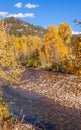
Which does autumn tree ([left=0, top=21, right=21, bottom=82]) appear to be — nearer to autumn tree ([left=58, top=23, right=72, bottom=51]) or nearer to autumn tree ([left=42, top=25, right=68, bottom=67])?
autumn tree ([left=42, top=25, right=68, bottom=67])

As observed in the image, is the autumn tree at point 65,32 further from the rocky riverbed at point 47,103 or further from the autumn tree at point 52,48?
the rocky riverbed at point 47,103

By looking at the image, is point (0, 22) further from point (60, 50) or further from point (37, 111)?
point (60, 50)

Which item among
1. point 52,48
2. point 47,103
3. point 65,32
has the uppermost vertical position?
point 65,32

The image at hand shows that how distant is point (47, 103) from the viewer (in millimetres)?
32094

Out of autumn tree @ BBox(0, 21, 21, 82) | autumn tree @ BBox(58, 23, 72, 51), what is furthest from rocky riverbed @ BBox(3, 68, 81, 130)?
autumn tree @ BBox(58, 23, 72, 51)

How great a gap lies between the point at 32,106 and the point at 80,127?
7106 mm

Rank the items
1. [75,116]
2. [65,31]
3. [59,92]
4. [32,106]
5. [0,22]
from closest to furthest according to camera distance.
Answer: [0,22] < [75,116] < [32,106] < [59,92] < [65,31]

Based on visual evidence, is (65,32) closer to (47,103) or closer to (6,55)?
(47,103)

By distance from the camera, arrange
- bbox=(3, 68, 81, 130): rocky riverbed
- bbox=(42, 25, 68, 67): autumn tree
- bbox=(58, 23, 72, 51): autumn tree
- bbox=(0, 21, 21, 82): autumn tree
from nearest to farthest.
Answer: bbox=(0, 21, 21, 82): autumn tree
bbox=(3, 68, 81, 130): rocky riverbed
bbox=(42, 25, 68, 67): autumn tree
bbox=(58, 23, 72, 51): autumn tree

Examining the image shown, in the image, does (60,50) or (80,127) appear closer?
(80,127)

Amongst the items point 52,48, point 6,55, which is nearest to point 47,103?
point 6,55

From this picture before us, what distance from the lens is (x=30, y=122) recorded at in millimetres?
23797

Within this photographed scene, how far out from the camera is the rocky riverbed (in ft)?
80.7

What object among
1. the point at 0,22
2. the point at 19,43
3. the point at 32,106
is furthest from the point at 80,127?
the point at 19,43
